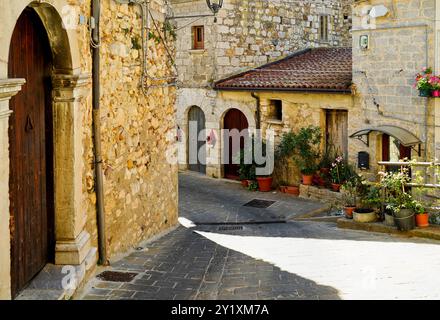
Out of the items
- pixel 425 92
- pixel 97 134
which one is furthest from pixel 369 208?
pixel 97 134

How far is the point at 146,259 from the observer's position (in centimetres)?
717

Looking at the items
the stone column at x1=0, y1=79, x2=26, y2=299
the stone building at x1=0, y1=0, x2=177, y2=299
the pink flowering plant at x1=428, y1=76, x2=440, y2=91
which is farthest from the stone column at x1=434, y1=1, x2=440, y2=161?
the stone column at x1=0, y1=79, x2=26, y2=299

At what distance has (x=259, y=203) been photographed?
1385 centimetres

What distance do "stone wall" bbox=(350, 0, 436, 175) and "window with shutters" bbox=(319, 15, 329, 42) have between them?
24.1 ft

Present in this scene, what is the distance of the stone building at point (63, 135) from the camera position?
4473mm

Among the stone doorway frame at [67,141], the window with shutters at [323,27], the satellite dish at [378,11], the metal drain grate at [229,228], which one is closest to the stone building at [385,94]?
the satellite dish at [378,11]

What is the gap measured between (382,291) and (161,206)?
4.54 m

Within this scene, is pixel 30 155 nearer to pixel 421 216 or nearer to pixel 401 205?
pixel 401 205

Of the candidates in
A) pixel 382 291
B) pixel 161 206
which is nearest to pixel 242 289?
pixel 382 291

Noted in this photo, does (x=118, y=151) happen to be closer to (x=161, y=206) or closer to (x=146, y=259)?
(x=146, y=259)

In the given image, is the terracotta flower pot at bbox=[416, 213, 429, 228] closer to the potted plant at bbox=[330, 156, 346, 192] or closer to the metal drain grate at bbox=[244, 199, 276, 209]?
the potted plant at bbox=[330, 156, 346, 192]

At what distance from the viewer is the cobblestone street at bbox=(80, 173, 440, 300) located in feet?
18.6

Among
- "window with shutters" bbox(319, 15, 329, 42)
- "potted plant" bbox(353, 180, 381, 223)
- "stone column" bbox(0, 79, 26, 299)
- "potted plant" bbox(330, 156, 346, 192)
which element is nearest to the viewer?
"stone column" bbox(0, 79, 26, 299)

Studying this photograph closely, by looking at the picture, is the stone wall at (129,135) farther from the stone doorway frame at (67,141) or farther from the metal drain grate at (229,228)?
the metal drain grate at (229,228)
